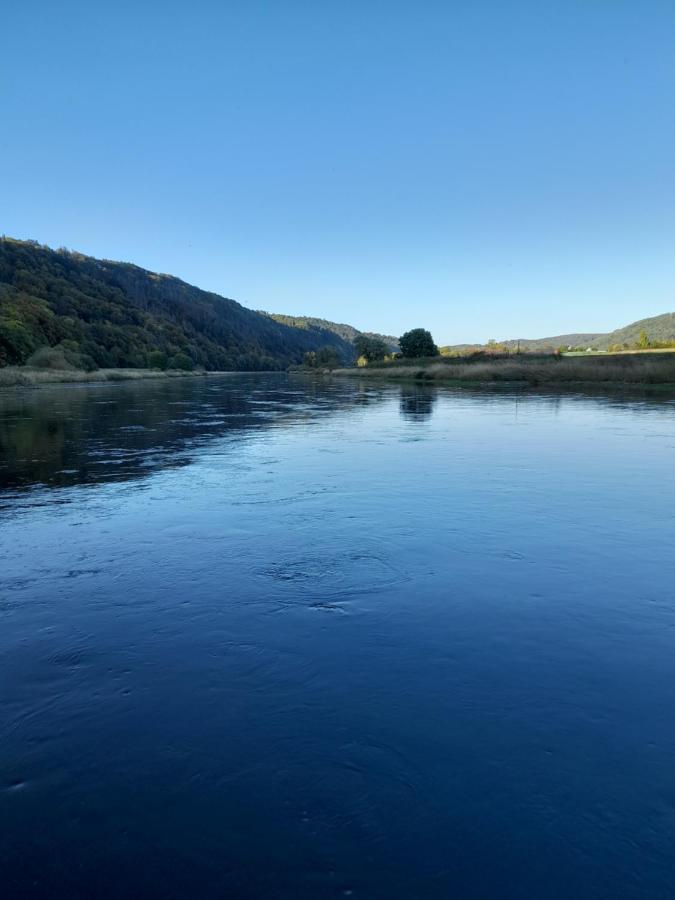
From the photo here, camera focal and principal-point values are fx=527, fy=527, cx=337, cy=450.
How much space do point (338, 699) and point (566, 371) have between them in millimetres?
57987

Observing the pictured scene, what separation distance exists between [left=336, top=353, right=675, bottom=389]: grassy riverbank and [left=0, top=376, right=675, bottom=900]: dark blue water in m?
46.7

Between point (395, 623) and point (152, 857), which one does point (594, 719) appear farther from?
point (152, 857)

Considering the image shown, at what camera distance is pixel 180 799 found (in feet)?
9.79

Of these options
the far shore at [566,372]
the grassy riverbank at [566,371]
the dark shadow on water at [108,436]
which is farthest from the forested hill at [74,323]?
the dark shadow on water at [108,436]

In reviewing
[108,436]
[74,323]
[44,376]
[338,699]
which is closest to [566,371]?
[108,436]

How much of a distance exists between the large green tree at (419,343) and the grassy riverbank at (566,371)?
36.6m

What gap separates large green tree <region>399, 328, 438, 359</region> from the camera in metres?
114

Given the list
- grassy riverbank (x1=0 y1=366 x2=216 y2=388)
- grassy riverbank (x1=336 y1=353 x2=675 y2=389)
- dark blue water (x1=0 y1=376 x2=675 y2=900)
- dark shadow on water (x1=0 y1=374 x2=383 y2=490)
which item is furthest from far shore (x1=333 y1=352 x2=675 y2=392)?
dark blue water (x1=0 y1=376 x2=675 y2=900)

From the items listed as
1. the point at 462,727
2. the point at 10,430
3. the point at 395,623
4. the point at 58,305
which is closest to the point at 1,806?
the point at 462,727

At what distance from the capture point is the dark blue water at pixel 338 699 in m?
2.62

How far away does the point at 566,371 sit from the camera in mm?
55625

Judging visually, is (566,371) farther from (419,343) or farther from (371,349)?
(371,349)

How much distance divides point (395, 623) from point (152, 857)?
2926 millimetres

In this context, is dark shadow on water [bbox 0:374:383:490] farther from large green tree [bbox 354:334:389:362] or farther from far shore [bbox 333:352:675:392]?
large green tree [bbox 354:334:389:362]
